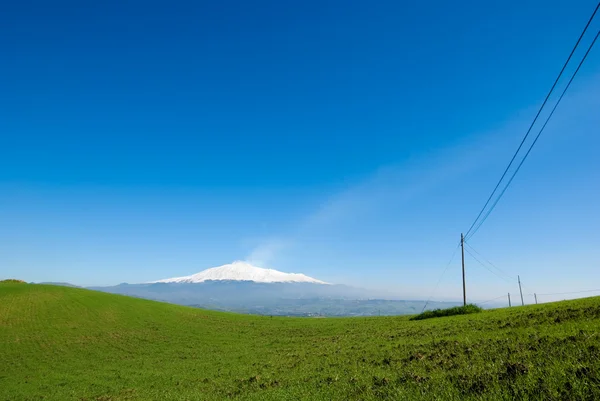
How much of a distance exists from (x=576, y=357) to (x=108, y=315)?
291 ft

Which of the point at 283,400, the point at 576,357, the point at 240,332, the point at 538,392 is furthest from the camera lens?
the point at 240,332

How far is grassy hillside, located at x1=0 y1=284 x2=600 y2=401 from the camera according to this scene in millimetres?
12188

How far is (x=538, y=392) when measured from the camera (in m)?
10.0

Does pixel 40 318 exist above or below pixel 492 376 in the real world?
below

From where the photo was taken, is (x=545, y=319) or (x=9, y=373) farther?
(x=9, y=373)

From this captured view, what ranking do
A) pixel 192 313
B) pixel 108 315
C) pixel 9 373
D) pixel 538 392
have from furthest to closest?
pixel 192 313 → pixel 108 315 → pixel 9 373 → pixel 538 392

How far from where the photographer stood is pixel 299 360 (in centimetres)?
2916

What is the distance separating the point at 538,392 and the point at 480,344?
945 cm

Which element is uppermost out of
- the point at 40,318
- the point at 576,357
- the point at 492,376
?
the point at 576,357

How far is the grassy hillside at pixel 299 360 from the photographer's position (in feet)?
40.0

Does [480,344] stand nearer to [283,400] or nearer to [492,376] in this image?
[492,376]

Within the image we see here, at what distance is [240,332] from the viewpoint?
67750 mm

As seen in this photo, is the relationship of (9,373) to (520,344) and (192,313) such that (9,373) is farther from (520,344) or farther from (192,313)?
(520,344)

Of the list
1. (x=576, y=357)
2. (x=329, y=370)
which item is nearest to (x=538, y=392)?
(x=576, y=357)
